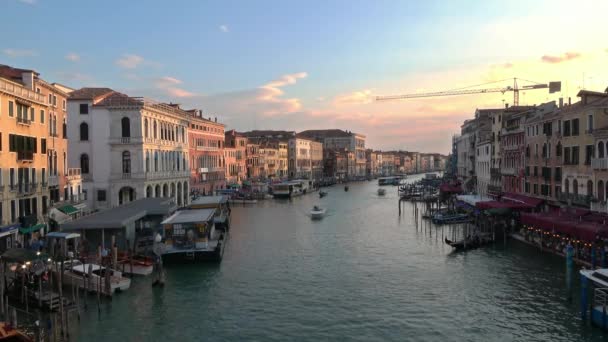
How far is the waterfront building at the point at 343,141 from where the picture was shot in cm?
13538

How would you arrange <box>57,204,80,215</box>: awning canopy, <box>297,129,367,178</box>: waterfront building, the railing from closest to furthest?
1. the railing
2. <box>57,204,80,215</box>: awning canopy
3. <box>297,129,367,178</box>: waterfront building

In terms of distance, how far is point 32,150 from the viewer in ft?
74.0

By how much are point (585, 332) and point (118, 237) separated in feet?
59.0

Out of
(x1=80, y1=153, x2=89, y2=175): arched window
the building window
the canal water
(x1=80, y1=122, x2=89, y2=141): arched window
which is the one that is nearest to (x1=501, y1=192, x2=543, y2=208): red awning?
the canal water

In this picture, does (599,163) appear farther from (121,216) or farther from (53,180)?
(53,180)

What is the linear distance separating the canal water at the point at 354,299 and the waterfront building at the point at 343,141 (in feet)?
356

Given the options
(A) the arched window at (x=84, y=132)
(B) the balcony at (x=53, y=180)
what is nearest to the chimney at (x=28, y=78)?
(B) the balcony at (x=53, y=180)

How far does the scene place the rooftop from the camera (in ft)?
68.4

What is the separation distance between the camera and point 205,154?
5456cm

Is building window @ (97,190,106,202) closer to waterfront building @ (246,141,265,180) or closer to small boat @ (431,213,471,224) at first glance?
small boat @ (431,213,471,224)

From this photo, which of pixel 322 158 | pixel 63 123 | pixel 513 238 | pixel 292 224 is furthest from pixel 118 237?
pixel 322 158

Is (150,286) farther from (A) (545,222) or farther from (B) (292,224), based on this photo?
(B) (292,224)

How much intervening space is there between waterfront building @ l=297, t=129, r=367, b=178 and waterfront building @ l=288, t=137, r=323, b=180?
20.6 meters

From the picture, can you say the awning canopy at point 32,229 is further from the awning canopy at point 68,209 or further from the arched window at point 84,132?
the arched window at point 84,132
